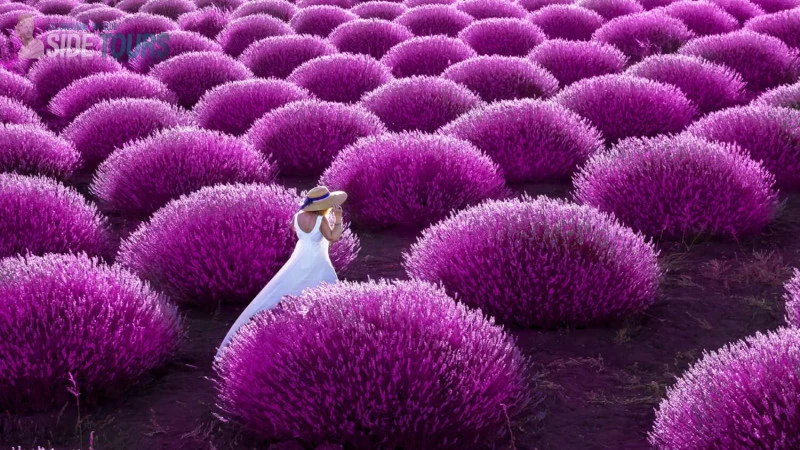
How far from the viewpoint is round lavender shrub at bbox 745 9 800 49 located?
33.3 feet

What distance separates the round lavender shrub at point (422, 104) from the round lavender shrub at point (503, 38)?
3278 millimetres

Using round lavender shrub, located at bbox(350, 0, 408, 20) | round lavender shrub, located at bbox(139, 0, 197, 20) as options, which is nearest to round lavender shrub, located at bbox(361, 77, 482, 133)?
round lavender shrub, located at bbox(350, 0, 408, 20)

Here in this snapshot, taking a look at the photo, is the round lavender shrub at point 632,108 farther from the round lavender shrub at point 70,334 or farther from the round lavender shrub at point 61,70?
the round lavender shrub at point 61,70

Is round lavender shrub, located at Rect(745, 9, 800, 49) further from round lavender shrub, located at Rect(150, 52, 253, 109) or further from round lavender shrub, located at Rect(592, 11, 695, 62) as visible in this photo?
round lavender shrub, located at Rect(150, 52, 253, 109)

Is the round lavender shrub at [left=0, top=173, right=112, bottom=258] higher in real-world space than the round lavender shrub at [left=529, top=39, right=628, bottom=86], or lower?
higher

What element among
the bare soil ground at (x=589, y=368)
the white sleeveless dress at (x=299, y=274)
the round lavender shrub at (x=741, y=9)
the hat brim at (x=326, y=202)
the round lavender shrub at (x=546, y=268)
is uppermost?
the hat brim at (x=326, y=202)

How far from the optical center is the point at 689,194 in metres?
4.97

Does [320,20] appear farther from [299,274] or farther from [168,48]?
[299,274]

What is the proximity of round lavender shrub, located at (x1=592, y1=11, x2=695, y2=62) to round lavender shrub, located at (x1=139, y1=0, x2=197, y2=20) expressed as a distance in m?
8.83

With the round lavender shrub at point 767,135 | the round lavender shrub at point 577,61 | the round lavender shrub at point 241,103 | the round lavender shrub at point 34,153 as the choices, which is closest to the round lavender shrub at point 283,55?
the round lavender shrub at point 241,103

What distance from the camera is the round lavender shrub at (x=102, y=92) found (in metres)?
9.07

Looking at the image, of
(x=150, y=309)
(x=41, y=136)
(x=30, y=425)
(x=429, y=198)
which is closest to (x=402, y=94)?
(x=429, y=198)

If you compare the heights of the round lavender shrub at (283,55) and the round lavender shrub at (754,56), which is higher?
the round lavender shrub at (754,56)

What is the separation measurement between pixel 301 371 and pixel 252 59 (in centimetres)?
845
